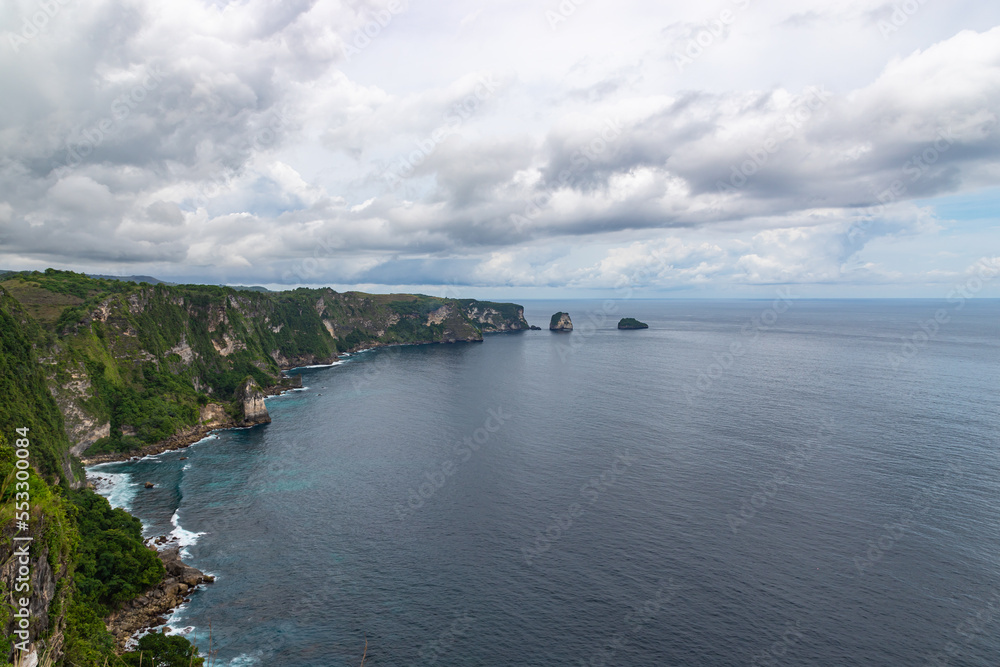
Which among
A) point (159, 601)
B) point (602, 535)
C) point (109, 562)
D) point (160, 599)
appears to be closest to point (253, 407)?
point (109, 562)

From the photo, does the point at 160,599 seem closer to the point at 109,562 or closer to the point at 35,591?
the point at 109,562

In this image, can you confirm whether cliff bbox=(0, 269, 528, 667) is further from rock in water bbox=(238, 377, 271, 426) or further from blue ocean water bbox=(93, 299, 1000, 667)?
blue ocean water bbox=(93, 299, 1000, 667)

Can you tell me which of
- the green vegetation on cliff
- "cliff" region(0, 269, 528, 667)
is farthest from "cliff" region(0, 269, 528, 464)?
the green vegetation on cliff

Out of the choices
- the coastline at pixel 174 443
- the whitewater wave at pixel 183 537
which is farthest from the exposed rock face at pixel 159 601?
the coastline at pixel 174 443

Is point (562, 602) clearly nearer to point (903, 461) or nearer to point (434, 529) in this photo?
point (434, 529)

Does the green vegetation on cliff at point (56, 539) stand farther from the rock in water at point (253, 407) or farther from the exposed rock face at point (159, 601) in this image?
the rock in water at point (253, 407)

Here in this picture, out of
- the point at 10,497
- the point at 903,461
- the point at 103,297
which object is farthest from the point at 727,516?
the point at 103,297
